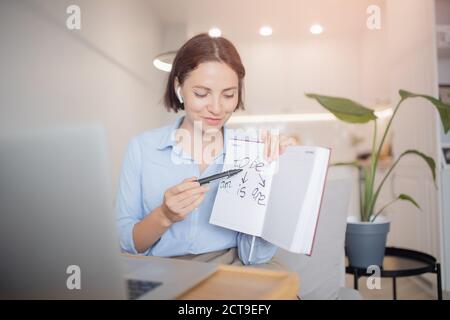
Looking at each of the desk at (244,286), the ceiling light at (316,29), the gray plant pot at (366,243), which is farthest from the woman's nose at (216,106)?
the ceiling light at (316,29)

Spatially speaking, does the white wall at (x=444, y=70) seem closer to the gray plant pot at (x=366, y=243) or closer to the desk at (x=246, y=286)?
the gray plant pot at (x=366, y=243)

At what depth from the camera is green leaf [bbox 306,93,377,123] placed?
4.45 feet

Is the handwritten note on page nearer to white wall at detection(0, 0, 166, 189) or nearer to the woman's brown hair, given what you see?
the woman's brown hair

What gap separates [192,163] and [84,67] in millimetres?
1396

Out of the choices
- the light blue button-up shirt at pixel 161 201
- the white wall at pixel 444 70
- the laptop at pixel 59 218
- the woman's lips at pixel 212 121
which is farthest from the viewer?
the white wall at pixel 444 70

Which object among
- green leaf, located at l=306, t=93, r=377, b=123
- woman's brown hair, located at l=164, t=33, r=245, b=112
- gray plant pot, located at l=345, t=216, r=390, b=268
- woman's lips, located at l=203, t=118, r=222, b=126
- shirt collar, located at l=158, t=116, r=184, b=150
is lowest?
gray plant pot, located at l=345, t=216, r=390, b=268

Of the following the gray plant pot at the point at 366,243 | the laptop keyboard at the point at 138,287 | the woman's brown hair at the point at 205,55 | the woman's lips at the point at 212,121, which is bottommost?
the gray plant pot at the point at 366,243

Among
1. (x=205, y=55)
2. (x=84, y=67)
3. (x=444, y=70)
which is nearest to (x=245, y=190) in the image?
(x=205, y=55)

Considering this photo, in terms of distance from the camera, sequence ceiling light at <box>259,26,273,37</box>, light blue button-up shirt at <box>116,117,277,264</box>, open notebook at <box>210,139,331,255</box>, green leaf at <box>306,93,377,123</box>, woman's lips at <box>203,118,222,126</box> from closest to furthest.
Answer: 1. open notebook at <box>210,139,331,255</box>
2. light blue button-up shirt at <box>116,117,277,264</box>
3. woman's lips at <box>203,118,222,126</box>
4. green leaf at <box>306,93,377,123</box>
5. ceiling light at <box>259,26,273,37</box>

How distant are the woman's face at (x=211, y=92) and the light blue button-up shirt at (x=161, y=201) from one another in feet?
0.27

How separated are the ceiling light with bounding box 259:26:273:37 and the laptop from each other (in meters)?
3.38

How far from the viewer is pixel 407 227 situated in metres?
2.31

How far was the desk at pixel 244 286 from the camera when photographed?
440 mm

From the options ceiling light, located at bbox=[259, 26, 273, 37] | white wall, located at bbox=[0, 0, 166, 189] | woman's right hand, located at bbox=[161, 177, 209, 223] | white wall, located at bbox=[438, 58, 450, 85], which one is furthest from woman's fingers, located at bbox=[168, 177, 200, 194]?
ceiling light, located at bbox=[259, 26, 273, 37]
